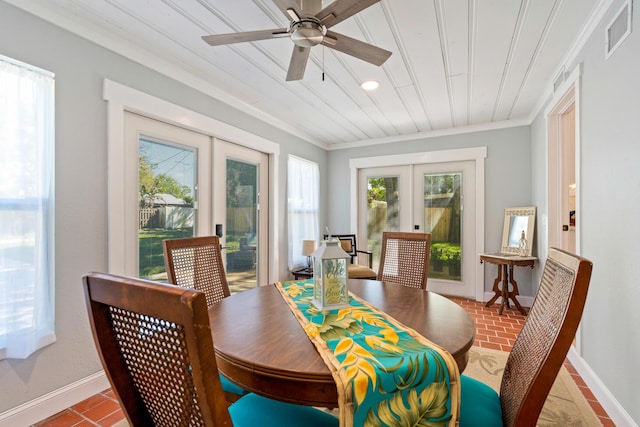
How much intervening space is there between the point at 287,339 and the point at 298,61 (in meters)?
1.47

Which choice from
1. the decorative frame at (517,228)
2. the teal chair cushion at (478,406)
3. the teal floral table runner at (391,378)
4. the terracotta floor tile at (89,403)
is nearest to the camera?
the teal floral table runner at (391,378)

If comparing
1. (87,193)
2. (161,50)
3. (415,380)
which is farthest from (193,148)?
(415,380)

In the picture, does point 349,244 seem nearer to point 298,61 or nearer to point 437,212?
point 437,212

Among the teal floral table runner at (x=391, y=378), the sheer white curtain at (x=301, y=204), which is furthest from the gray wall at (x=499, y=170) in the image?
the teal floral table runner at (x=391, y=378)

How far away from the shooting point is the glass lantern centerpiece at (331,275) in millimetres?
1323

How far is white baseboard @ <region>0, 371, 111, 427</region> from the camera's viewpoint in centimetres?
166

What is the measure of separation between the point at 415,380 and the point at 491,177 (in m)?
3.98

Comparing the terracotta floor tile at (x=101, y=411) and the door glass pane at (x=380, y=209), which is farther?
the door glass pane at (x=380, y=209)

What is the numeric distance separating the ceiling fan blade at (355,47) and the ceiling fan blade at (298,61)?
166mm

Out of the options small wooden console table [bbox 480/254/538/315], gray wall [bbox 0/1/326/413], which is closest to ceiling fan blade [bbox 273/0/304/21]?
gray wall [bbox 0/1/326/413]

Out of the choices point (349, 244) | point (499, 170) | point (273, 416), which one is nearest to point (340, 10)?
point (273, 416)

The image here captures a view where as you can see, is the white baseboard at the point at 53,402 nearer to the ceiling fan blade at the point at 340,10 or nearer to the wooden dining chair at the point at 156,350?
the wooden dining chair at the point at 156,350

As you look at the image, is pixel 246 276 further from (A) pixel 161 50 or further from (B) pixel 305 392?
(B) pixel 305 392

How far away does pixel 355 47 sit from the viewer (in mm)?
1589
